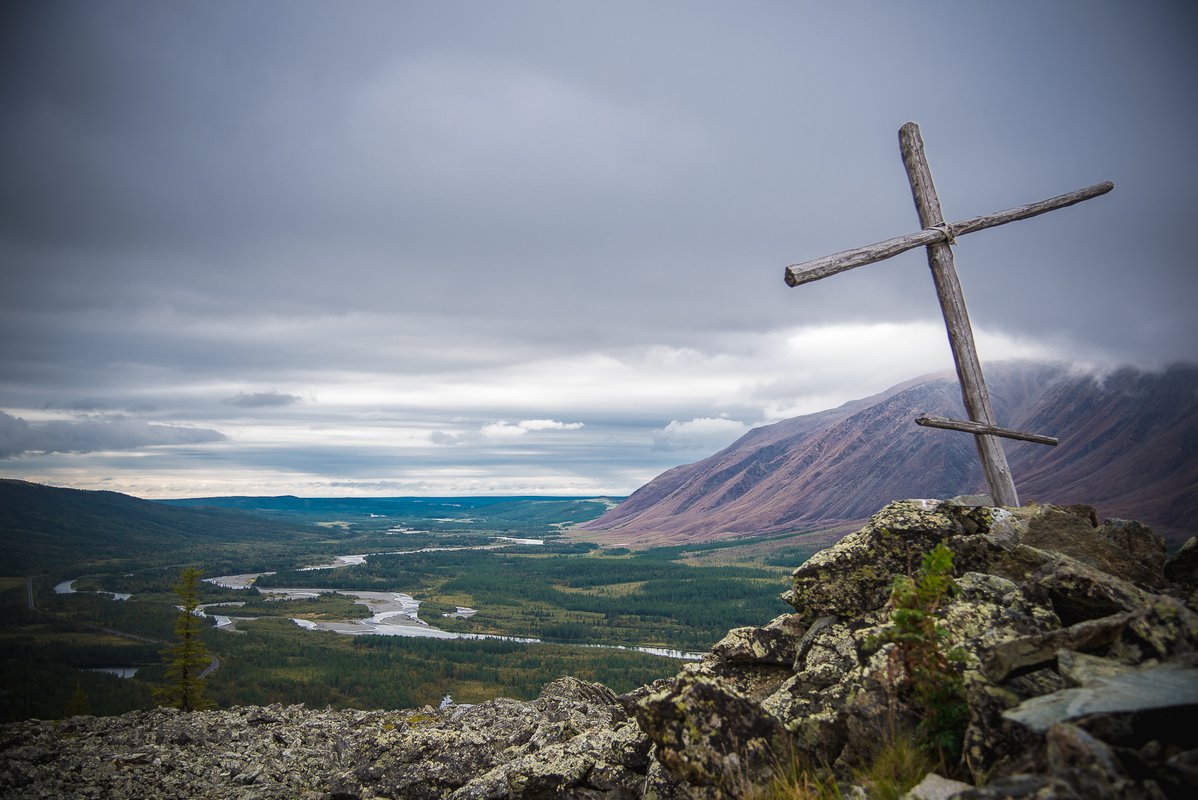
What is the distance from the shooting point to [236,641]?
516ft

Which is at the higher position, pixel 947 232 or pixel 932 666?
pixel 947 232

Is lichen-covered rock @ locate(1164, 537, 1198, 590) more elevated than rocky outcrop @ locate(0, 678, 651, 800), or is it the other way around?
lichen-covered rock @ locate(1164, 537, 1198, 590)

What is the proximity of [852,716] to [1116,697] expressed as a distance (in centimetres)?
285

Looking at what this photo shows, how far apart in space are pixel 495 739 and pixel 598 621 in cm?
19085

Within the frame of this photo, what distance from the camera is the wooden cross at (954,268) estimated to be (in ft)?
42.6

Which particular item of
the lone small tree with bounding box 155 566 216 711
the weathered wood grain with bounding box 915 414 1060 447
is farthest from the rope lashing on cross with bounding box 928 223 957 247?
the lone small tree with bounding box 155 566 216 711

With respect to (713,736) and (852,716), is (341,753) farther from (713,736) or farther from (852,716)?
(852,716)

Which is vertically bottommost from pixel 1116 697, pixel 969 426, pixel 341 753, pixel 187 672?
pixel 187 672

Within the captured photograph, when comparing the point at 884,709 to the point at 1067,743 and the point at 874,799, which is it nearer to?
the point at 874,799

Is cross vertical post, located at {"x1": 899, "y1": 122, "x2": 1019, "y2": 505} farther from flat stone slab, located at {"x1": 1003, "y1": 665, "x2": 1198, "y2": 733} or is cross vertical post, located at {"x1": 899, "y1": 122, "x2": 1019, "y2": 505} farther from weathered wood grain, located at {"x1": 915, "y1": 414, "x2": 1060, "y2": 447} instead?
flat stone slab, located at {"x1": 1003, "y1": 665, "x2": 1198, "y2": 733}

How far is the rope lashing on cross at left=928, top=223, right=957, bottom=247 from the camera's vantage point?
13617mm

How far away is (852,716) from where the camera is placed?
7691mm

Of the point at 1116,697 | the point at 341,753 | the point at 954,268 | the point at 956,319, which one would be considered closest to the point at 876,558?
the point at 1116,697

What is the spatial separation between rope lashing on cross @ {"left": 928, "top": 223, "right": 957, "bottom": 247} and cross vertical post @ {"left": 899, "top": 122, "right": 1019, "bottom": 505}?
0.06 m
